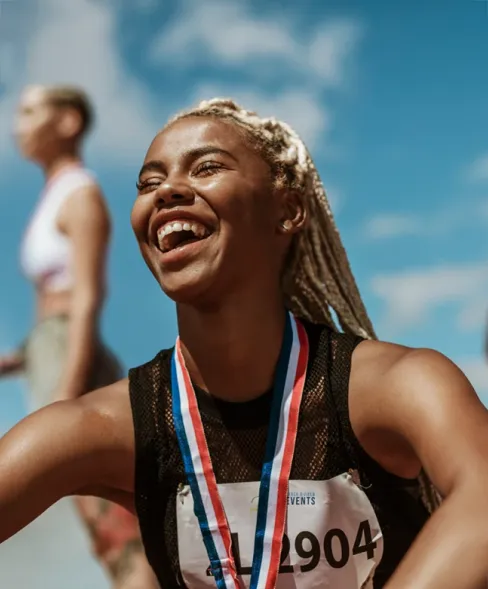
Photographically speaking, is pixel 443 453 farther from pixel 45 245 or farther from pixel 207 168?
pixel 45 245

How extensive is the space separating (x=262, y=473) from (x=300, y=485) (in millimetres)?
66

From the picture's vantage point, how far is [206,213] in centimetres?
155

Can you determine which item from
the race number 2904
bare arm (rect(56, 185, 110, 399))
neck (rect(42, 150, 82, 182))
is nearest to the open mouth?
the race number 2904

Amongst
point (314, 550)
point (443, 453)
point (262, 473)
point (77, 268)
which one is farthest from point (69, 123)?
point (443, 453)

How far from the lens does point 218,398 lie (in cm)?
161

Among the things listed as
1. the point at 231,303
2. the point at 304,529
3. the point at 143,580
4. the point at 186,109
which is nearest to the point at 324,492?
the point at 304,529

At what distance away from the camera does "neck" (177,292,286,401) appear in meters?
1.59

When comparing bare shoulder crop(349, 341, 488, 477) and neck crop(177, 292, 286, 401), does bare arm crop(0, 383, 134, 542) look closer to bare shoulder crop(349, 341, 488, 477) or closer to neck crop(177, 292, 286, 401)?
neck crop(177, 292, 286, 401)

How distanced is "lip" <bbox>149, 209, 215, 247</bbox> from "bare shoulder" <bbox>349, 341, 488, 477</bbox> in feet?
1.16

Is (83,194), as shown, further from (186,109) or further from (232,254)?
(232,254)

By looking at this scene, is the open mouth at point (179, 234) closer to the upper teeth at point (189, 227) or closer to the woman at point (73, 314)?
the upper teeth at point (189, 227)

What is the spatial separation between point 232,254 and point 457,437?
1.66ft

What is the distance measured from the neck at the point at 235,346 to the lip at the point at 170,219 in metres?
0.14

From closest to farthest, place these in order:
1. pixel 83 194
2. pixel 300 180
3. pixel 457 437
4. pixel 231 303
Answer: pixel 457 437 < pixel 231 303 < pixel 300 180 < pixel 83 194
